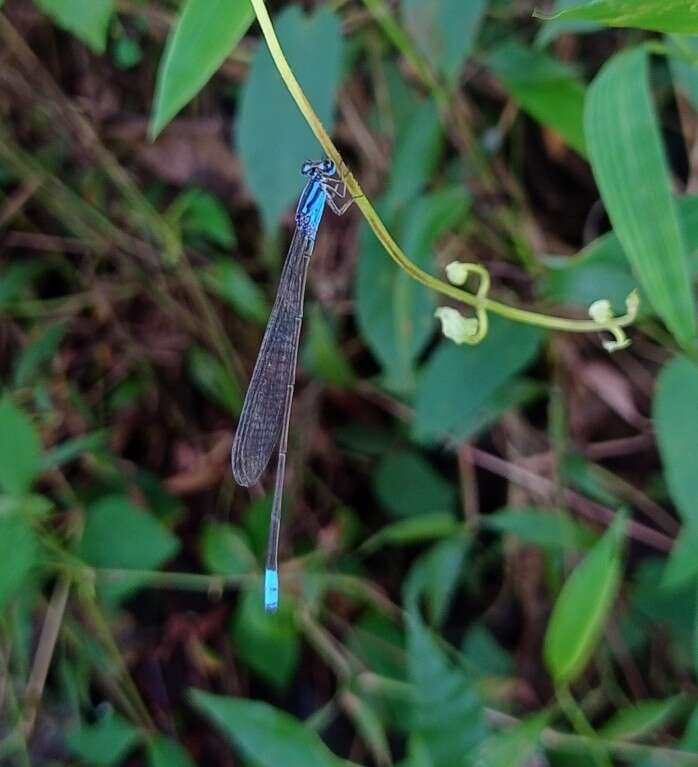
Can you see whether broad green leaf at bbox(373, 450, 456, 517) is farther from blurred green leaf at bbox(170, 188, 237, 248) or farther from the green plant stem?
the green plant stem

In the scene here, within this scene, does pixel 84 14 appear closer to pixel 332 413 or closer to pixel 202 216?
pixel 202 216

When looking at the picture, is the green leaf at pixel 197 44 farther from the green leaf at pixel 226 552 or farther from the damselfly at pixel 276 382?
the green leaf at pixel 226 552

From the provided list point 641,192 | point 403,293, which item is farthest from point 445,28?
point 641,192

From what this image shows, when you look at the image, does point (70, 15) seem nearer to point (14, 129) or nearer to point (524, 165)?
point (14, 129)

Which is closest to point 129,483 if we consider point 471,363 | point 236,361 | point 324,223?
point 236,361

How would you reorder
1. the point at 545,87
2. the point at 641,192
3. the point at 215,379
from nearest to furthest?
the point at 641,192 < the point at 545,87 < the point at 215,379

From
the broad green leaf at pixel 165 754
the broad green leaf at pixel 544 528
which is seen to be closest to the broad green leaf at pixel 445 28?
the broad green leaf at pixel 544 528

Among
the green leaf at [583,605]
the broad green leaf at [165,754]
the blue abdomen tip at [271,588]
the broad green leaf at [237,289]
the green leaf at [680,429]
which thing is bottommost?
the broad green leaf at [165,754]
